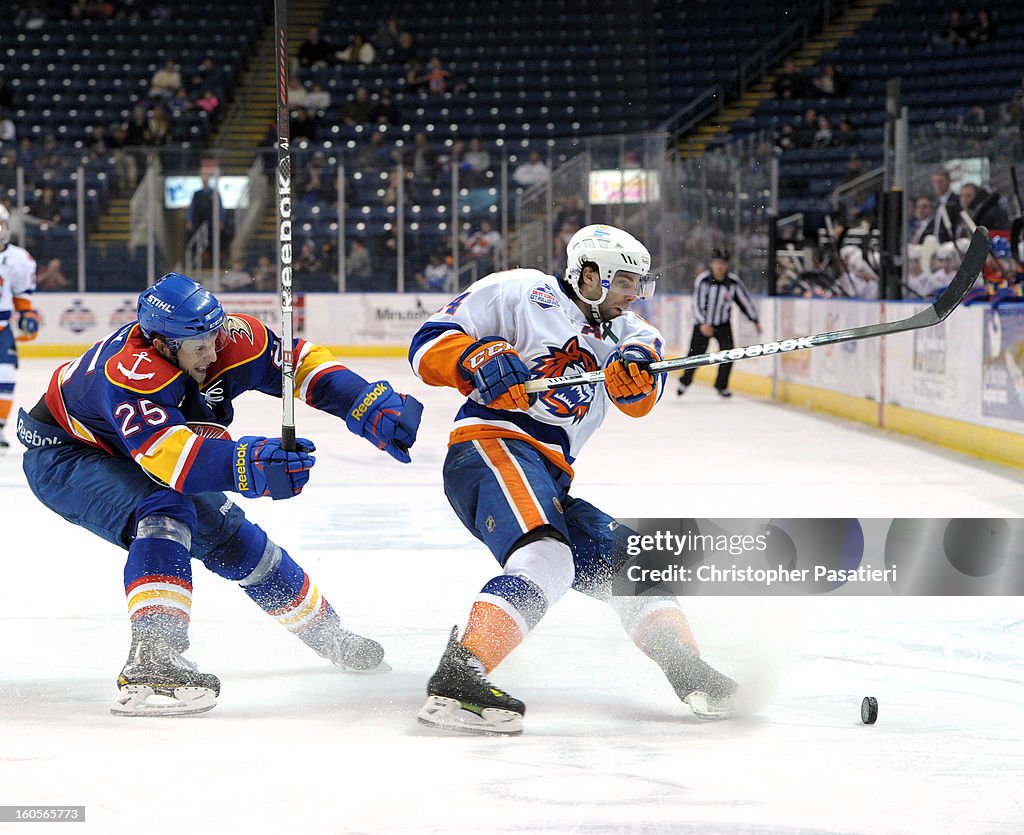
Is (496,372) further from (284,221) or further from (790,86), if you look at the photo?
(790,86)

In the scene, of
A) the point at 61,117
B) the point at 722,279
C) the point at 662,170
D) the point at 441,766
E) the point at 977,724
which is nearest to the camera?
the point at 441,766

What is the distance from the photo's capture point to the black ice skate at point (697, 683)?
2.84 metres

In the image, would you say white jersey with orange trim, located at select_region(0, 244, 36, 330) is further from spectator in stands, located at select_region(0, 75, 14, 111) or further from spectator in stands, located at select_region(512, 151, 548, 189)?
spectator in stands, located at select_region(0, 75, 14, 111)

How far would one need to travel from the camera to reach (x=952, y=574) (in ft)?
10.1

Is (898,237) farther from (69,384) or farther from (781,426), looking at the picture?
(69,384)

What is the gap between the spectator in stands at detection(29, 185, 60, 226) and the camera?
1445 centimetres

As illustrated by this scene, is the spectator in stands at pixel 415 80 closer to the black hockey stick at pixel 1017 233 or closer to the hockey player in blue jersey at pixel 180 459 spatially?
the black hockey stick at pixel 1017 233

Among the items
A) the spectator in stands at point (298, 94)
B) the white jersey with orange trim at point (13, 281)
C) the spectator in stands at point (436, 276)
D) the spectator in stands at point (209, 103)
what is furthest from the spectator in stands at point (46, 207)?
the white jersey with orange trim at point (13, 281)

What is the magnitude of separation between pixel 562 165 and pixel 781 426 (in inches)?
243

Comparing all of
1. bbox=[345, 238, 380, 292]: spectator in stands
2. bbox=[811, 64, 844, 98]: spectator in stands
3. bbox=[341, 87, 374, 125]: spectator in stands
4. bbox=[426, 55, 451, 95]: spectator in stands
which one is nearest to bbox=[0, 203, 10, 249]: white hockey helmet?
bbox=[345, 238, 380, 292]: spectator in stands

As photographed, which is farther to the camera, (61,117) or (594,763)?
(61,117)

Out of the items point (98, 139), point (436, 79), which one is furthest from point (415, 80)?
point (98, 139)

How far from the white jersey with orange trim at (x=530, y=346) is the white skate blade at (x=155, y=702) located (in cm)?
75

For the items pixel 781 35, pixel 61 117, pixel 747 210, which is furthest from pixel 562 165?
pixel 61 117
